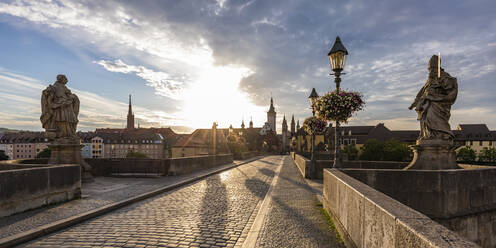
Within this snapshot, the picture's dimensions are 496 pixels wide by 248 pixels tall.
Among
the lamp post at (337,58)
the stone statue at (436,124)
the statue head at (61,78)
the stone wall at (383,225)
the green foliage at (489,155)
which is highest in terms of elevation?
the lamp post at (337,58)

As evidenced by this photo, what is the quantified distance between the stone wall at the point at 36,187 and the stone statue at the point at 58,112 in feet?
11.2

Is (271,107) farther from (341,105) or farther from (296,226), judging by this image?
(296,226)

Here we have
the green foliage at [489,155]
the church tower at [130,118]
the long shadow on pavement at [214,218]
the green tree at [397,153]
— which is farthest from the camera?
the church tower at [130,118]

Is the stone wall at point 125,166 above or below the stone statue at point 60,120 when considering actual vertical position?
below

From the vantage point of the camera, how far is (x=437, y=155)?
8445mm

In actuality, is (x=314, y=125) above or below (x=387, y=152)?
above

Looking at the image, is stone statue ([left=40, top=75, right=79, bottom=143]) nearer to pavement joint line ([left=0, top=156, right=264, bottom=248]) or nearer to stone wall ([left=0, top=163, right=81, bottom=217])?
stone wall ([left=0, top=163, right=81, bottom=217])

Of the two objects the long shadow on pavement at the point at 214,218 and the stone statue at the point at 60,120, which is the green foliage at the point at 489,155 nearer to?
the long shadow on pavement at the point at 214,218

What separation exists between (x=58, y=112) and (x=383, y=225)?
11.3 m

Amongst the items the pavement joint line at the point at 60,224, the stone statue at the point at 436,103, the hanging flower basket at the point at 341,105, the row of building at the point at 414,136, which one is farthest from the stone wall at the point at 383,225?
the row of building at the point at 414,136

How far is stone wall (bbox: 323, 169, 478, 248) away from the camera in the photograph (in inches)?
79.2

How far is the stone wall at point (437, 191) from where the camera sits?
6.24 m

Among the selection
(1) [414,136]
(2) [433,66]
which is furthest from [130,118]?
(2) [433,66]

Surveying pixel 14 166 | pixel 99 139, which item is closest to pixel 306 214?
pixel 14 166
